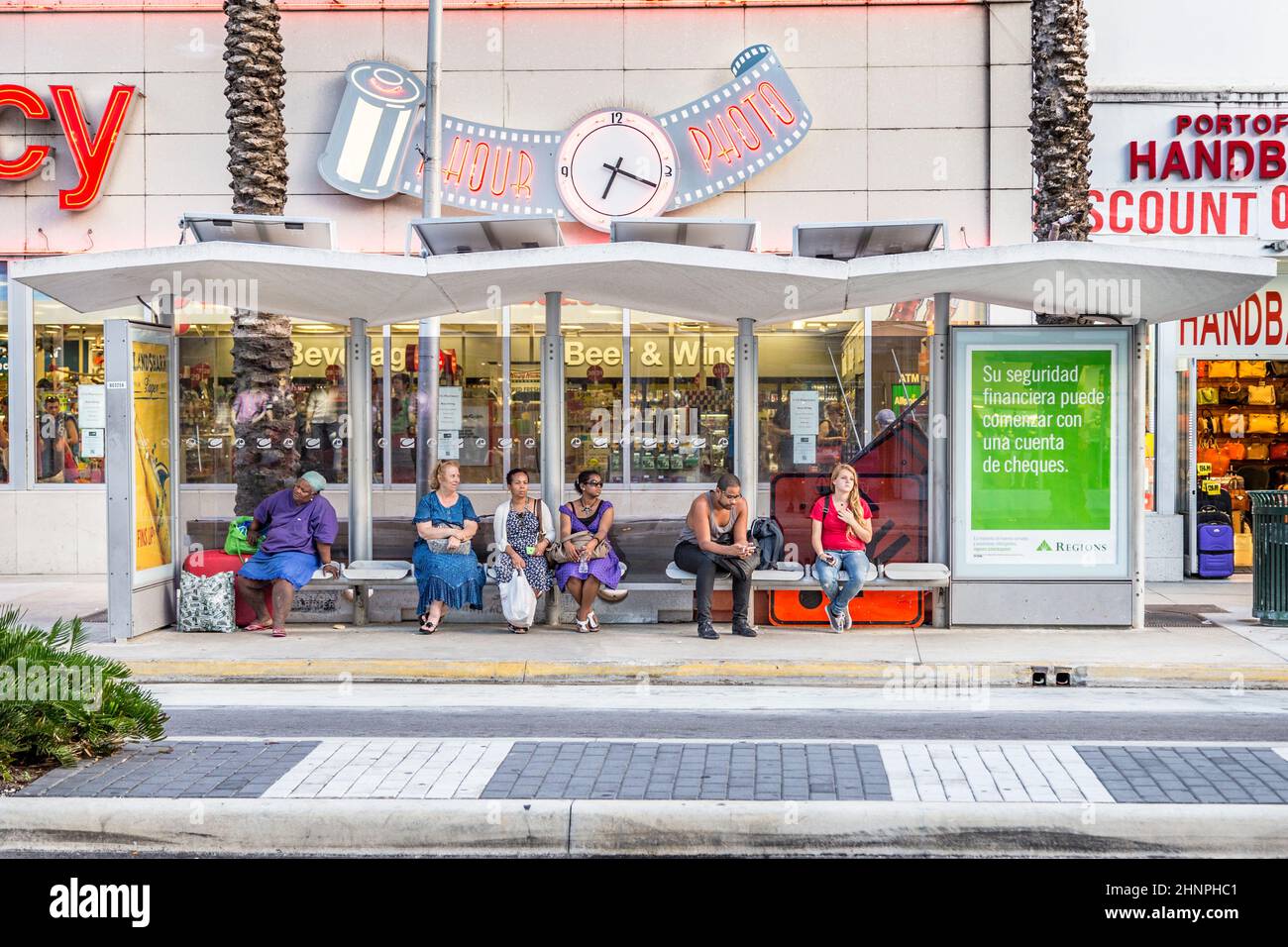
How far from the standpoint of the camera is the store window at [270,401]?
451 inches

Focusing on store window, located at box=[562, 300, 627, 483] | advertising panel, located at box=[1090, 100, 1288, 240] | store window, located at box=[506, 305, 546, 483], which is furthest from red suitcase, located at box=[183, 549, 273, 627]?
advertising panel, located at box=[1090, 100, 1288, 240]

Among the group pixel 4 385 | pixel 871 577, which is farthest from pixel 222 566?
pixel 4 385

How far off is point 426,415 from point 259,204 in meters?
3.21

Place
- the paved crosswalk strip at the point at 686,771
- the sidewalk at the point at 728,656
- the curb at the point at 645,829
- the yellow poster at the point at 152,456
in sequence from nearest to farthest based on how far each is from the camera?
the curb at the point at 645,829, the paved crosswalk strip at the point at 686,771, the sidewalk at the point at 728,656, the yellow poster at the point at 152,456

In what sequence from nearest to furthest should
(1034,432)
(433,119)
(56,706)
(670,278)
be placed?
(56,706)
(670,278)
(1034,432)
(433,119)

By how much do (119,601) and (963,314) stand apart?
34.0ft

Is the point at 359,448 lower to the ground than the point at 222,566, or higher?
higher

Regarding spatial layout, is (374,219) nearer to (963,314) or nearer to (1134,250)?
(963,314)

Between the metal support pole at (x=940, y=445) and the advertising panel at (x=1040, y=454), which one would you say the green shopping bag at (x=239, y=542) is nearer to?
the metal support pole at (x=940, y=445)

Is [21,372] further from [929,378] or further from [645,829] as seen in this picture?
[645,829]

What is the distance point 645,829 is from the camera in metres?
5.20

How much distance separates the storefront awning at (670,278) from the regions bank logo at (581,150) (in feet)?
17.0

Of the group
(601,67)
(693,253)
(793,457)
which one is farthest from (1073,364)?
(601,67)

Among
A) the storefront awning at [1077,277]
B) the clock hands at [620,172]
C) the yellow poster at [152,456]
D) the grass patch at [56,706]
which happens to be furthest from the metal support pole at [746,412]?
the grass patch at [56,706]
